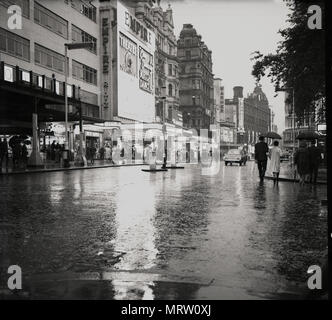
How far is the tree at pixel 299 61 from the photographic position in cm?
1929

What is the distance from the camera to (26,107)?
106 feet

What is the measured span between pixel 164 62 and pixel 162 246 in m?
72.3

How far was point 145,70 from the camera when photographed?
207 ft

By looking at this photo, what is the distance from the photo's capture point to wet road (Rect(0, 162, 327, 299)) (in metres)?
4.46

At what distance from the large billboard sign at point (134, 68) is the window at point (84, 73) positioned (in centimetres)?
331

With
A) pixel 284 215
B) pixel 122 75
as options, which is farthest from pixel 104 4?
pixel 284 215

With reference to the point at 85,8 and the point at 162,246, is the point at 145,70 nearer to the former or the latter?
the point at 85,8

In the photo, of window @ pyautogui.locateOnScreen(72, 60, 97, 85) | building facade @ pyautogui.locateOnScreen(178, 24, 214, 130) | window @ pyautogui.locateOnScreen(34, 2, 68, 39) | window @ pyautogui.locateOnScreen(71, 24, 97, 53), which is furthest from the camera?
building facade @ pyautogui.locateOnScreen(178, 24, 214, 130)

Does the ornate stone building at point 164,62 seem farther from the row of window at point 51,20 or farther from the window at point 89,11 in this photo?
the row of window at point 51,20

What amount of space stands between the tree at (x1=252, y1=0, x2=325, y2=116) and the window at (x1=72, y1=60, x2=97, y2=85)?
25270 millimetres

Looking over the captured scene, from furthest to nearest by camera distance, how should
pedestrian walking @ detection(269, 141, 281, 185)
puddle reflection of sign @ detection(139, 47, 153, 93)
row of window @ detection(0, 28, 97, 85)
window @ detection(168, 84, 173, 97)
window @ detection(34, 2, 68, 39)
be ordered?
window @ detection(168, 84, 173, 97), puddle reflection of sign @ detection(139, 47, 153, 93), window @ detection(34, 2, 68, 39), row of window @ detection(0, 28, 97, 85), pedestrian walking @ detection(269, 141, 281, 185)

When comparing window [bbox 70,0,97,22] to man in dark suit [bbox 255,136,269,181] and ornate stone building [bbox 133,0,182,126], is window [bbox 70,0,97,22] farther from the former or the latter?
man in dark suit [bbox 255,136,269,181]

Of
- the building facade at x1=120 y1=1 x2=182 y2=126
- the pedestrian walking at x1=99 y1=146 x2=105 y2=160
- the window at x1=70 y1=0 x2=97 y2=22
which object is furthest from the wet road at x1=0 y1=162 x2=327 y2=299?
the building facade at x1=120 y1=1 x2=182 y2=126

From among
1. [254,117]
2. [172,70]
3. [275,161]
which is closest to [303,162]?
[275,161]
